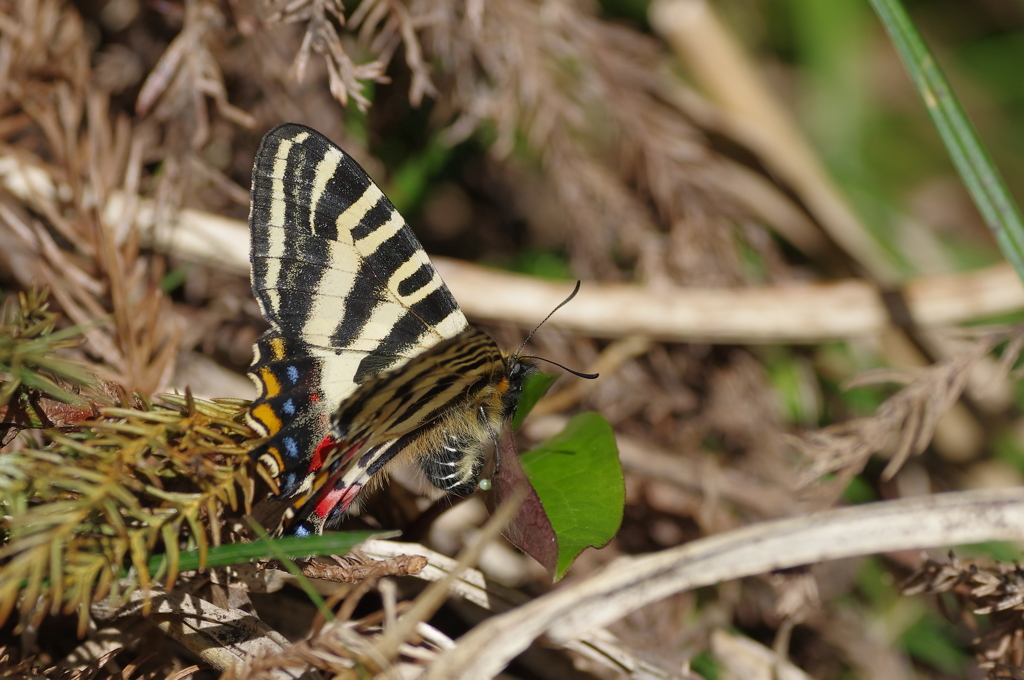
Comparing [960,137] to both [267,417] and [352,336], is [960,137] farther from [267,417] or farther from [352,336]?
[267,417]

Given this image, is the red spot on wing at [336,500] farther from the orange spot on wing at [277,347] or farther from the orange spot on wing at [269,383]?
the orange spot on wing at [277,347]

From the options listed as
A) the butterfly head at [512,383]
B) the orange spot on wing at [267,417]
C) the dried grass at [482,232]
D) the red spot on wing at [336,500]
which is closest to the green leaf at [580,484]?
the butterfly head at [512,383]

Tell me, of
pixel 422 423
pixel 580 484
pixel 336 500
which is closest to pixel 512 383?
pixel 422 423

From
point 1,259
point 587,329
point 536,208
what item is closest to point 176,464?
point 1,259

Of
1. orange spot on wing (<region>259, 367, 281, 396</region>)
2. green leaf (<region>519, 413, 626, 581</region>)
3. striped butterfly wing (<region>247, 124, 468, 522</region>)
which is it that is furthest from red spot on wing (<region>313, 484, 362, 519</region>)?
green leaf (<region>519, 413, 626, 581</region>)

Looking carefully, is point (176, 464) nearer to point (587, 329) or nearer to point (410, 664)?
point (410, 664)

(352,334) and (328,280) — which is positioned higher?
(328,280)
